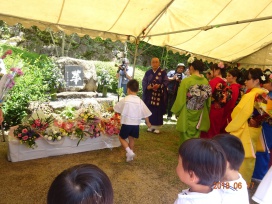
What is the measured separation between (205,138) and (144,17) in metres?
3.42

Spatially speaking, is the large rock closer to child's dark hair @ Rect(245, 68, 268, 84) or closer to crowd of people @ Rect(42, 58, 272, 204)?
crowd of people @ Rect(42, 58, 272, 204)

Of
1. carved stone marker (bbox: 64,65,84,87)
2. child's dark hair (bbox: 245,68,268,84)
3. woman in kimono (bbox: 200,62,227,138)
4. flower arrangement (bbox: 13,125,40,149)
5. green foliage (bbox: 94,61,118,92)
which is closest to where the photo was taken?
child's dark hair (bbox: 245,68,268,84)

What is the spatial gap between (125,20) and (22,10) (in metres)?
1.72

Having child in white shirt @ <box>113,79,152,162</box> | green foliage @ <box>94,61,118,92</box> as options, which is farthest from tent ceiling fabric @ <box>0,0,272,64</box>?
green foliage @ <box>94,61,118,92</box>

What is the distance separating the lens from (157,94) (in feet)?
18.2

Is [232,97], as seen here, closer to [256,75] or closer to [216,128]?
[216,128]

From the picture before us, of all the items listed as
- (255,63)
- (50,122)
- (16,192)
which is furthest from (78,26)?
(255,63)

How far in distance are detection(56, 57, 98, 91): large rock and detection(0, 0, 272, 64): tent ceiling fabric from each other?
13.8 ft

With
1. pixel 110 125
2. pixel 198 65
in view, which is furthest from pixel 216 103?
pixel 110 125

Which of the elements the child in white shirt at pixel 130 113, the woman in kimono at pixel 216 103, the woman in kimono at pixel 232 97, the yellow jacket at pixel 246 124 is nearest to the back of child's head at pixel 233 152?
the yellow jacket at pixel 246 124

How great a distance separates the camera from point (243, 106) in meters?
2.88

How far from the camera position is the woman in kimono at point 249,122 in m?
2.87

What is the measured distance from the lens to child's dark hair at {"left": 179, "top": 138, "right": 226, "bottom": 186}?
1.11m

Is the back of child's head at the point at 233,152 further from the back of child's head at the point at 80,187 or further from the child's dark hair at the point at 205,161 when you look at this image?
the back of child's head at the point at 80,187
